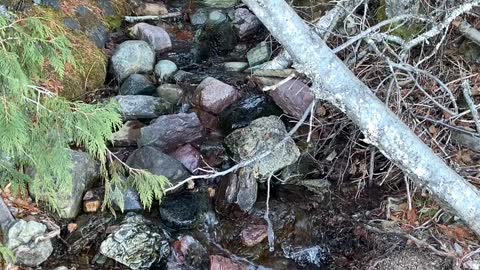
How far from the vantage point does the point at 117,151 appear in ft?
15.8

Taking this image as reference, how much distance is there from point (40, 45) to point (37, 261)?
1663 millimetres

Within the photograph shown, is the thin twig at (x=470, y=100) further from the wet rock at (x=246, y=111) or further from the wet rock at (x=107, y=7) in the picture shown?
the wet rock at (x=107, y=7)

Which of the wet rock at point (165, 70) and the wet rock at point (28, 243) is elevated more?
the wet rock at point (28, 243)

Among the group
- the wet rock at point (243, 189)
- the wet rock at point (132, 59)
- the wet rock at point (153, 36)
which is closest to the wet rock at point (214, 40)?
the wet rock at point (153, 36)

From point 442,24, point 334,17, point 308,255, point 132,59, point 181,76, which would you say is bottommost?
point 308,255

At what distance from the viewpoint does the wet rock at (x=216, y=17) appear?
22.3 ft

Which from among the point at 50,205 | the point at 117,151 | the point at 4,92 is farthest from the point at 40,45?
the point at 117,151

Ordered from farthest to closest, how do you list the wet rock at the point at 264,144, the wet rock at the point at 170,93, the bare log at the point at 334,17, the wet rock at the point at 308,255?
1. the wet rock at the point at 170,93
2. the wet rock at the point at 264,144
3. the bare log at the point at 334,17
4. the wet rock at the point at 308,255

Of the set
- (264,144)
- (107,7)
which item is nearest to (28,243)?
(264,144)

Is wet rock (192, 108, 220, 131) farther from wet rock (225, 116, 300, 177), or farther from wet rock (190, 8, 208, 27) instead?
wet rock (190, 8, 208, 27)

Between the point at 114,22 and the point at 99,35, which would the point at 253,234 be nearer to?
the point at 99,35

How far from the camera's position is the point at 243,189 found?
4.52 meters

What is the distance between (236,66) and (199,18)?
129cm

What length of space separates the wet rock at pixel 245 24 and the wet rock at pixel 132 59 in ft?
4.02
